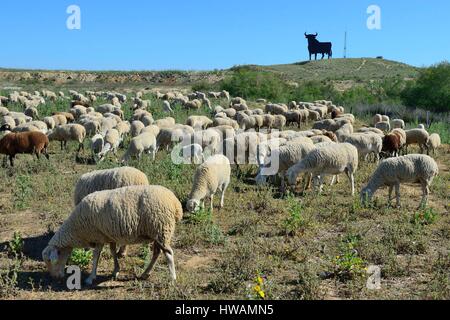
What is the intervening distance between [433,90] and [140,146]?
25.0 meters

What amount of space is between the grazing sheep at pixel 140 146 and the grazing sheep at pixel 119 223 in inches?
314

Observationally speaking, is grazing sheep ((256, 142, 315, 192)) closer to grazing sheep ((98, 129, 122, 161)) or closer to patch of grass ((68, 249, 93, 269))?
grazing sheep ((98, 129, 122, 161))

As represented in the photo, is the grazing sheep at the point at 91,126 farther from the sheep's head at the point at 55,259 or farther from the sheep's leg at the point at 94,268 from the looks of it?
the sheep's leg at the point at 94,268

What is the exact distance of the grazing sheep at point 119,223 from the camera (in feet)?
20.2

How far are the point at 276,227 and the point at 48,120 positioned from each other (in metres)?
14.6

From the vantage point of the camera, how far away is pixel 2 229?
28.8ft

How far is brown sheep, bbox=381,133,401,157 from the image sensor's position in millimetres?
15562

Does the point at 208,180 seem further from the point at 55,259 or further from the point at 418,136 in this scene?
the point at 418,136

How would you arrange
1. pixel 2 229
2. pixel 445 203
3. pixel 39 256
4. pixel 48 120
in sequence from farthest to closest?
pixel 48 120, pixel 445 203, pixel 2 229, pixel 39 256

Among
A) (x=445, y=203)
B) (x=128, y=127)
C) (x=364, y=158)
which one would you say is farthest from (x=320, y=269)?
(x=128, y=127)

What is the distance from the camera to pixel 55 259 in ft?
21.0
